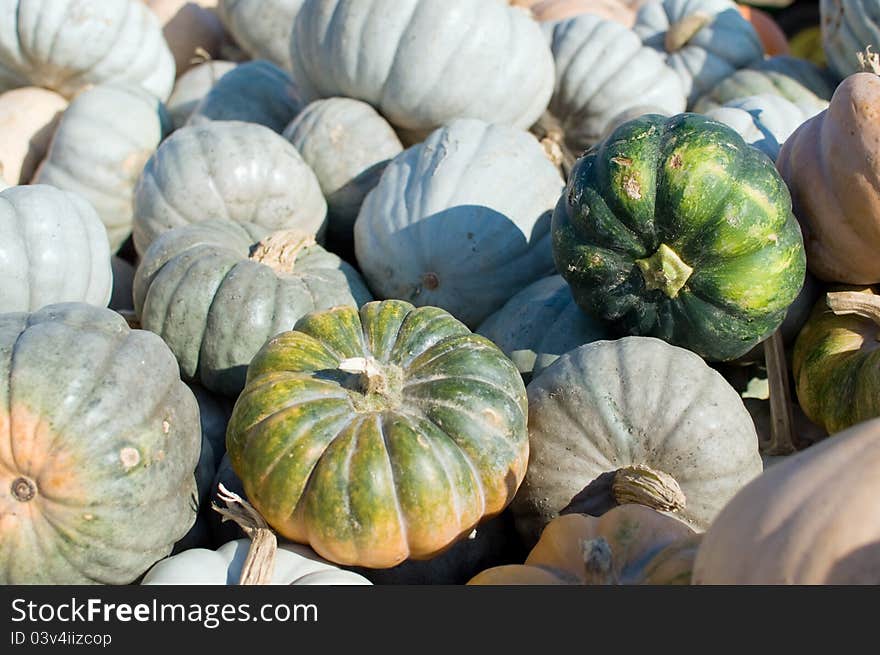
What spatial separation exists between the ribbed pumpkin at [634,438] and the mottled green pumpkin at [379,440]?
0.57 feet

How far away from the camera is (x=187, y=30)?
20.5 feet

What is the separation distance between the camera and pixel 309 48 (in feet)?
14.1

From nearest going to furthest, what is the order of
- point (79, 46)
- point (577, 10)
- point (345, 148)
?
point (345, 148) < point (79, 46) < point (577, 10)

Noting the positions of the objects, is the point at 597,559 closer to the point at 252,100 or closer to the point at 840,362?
the point at 840,362

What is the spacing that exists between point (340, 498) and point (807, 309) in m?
1.95

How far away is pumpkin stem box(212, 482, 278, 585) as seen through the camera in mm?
2338

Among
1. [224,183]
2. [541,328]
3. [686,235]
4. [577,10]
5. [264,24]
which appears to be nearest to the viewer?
[686,235]

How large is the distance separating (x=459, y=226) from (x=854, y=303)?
55.2 inches

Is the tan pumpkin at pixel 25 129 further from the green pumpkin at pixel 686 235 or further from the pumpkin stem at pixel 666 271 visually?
the pumpkin stem at pixel 666 271

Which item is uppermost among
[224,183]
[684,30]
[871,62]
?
[871,62]

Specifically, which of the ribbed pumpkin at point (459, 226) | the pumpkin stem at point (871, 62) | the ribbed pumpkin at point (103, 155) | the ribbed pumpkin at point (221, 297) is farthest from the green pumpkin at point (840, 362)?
the ribbed pumpkin at point (103, 155)

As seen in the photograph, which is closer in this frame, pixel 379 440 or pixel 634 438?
pixel 379 440

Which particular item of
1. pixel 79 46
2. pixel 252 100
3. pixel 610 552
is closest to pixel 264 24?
pixel 252 100
